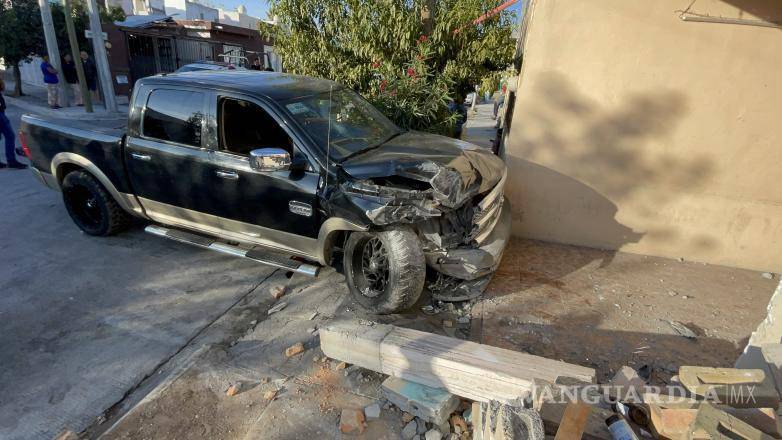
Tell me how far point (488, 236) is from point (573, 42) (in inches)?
96.5

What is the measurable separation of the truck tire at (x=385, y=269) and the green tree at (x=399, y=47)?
307 centimetres

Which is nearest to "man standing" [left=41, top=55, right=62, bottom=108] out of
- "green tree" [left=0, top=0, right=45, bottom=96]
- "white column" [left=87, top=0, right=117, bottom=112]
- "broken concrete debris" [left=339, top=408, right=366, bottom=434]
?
"white column" [left=87, top=0, right=117, bottom=112]

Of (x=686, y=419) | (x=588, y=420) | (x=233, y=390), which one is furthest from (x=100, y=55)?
(x=686, y=419)

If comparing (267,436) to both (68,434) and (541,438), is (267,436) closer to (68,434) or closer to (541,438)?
(68,434)

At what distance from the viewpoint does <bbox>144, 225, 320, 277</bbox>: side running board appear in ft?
12.0

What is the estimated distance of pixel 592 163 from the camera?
4805mm

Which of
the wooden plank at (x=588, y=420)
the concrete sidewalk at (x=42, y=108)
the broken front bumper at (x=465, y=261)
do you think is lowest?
the concrete sidewalk at (x=42, y=108)

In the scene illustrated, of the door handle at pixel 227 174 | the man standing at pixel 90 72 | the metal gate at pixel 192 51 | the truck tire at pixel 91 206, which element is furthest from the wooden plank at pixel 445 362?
the metal gate at pixel 192 51

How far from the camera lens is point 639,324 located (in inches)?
141

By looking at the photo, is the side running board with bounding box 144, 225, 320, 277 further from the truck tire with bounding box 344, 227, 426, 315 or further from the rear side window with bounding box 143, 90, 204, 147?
the rear side window with bounding box 143, 90, 204, 147

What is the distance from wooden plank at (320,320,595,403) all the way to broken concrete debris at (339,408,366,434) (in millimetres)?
318

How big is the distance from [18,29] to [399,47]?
1478cm

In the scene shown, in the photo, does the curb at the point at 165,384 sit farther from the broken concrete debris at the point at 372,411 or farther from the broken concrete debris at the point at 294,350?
the broken concrete debris at the point at 372,411

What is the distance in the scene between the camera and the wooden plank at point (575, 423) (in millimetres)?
1879
